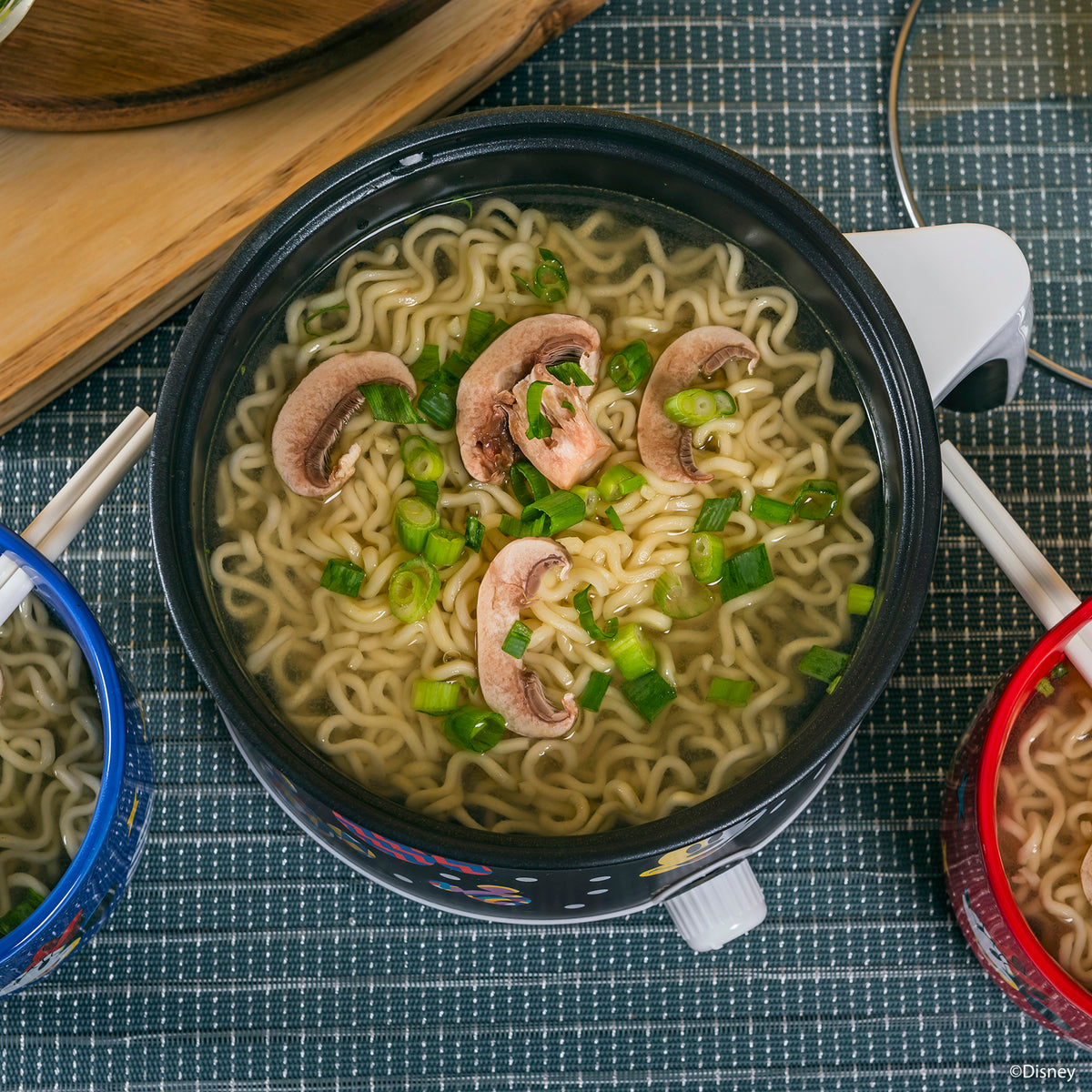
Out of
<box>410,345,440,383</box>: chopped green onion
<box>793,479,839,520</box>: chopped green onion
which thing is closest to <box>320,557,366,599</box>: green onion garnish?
<box>410,345,440,383</box>: chopped green onion

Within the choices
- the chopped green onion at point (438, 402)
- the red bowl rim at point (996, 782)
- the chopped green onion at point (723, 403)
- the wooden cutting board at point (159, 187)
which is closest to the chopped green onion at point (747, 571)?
the chopped green onion at point (723, 403)

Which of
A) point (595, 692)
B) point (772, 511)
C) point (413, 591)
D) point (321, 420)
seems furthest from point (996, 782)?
point (321, 420)

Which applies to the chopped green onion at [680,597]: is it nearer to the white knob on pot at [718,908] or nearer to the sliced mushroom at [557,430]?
the sliced mushroom at [557,430]

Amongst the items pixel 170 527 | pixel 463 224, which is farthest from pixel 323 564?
pixel 463 224

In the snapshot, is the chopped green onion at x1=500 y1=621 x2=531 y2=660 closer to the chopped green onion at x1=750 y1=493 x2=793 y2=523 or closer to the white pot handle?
the chopped green onion at x1=750 y1=493 x2=793 y2=523

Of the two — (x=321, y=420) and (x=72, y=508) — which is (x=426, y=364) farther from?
(x=72, y=508)
